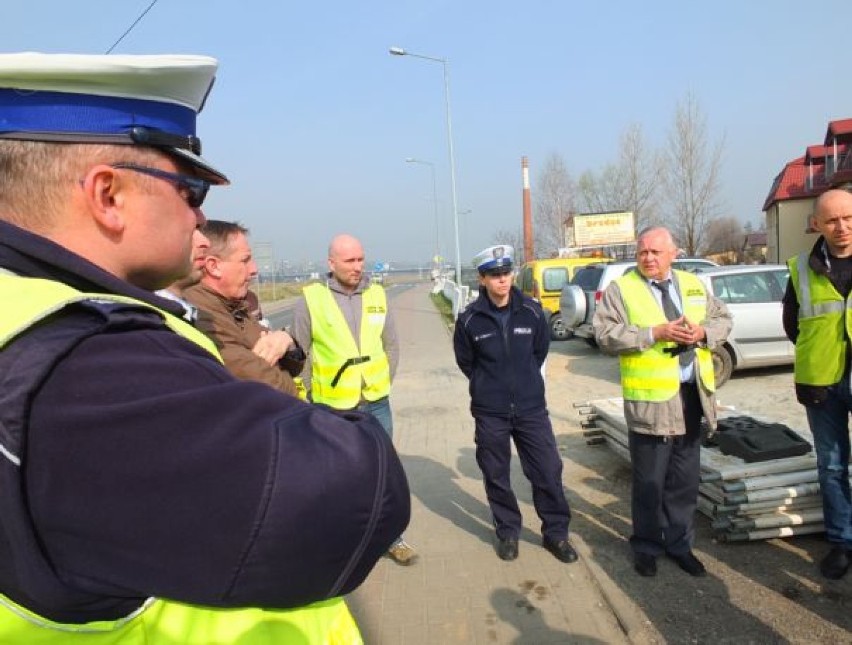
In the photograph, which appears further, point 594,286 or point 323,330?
point 594,286

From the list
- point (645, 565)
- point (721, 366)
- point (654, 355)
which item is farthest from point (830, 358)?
point (721, 366)

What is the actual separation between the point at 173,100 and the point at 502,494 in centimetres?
369

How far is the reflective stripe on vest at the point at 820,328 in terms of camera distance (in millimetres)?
3486

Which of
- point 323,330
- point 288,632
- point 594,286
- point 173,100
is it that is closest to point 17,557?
point 288,632

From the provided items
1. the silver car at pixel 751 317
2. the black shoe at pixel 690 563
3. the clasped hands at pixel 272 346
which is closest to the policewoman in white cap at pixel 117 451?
the clasped hands at pixel 272 346

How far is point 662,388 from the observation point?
367 centimetres

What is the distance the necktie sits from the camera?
3.74 m

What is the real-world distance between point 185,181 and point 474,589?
10.8 ft

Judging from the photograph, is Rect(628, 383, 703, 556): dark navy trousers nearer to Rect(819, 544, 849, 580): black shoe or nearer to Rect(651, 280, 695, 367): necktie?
Rect(651, 280, 695, 367): necktie

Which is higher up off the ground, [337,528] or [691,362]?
[337,528]

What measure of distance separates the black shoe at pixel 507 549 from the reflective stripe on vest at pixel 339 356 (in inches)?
53.5

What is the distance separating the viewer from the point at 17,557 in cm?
69

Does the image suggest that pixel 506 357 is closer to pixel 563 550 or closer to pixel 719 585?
pixel 563 550

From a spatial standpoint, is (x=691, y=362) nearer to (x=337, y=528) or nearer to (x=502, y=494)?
(x=502, y=494)
